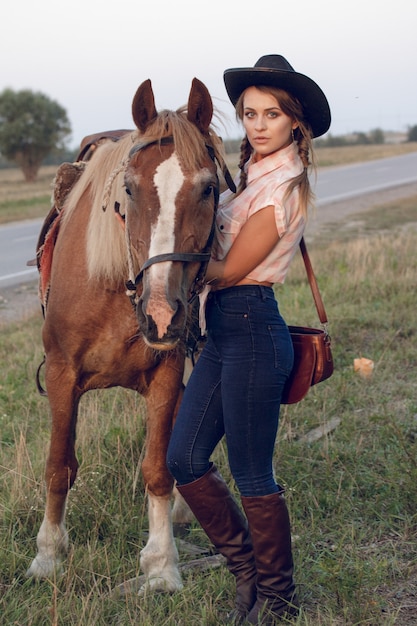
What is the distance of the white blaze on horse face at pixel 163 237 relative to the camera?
2404 mm

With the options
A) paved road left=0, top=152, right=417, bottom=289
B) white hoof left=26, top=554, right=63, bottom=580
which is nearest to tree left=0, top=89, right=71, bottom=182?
paved road left=0, top=152, right=417, bottom=289

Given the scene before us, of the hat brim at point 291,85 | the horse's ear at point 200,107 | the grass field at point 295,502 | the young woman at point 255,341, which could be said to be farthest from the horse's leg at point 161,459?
the hat brim at point 291,85

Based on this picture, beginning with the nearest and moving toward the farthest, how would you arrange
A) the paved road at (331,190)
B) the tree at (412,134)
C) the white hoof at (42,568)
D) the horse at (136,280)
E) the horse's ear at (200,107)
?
the horse at (136,280), the horse's ear at (200,107), the white hoof at (42,568), the paved road at (331,190), the tree at (412,134)

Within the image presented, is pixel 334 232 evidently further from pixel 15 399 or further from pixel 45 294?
pixel 45 294

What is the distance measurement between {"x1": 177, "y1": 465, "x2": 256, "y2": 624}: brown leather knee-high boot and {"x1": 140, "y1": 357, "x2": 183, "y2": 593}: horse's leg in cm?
42

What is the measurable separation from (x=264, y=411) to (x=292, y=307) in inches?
156

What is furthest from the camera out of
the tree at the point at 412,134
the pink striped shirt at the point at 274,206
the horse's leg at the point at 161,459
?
the tree at the point at 412,134

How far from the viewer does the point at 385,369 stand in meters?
5.17

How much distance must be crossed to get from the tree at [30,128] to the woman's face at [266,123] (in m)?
32.1

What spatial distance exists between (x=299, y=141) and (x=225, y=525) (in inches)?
58.6

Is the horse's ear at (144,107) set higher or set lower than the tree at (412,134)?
higher

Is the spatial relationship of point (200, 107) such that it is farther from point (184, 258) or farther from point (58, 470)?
point (58, 470)

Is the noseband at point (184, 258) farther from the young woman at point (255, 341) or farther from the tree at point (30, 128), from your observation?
the tree at point (30, 128)

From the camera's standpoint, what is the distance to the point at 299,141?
2.83m
